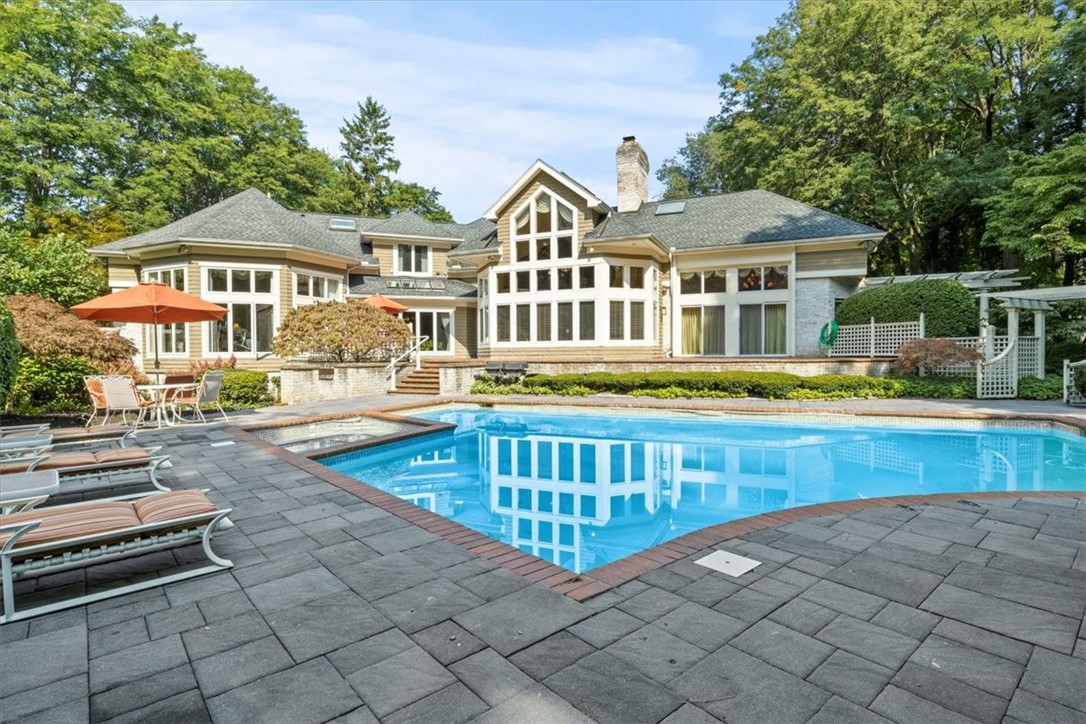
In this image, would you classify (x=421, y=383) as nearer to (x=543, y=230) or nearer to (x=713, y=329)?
(x=543, y=230)

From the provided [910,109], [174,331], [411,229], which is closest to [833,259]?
[910,109]

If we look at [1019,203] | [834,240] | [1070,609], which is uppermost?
[1019,203]

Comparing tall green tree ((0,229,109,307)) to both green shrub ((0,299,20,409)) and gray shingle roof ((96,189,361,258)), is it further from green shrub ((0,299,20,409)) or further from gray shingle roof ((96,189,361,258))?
green shrub ((0,299,20,409))

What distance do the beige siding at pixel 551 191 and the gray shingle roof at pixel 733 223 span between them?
0.46 metres

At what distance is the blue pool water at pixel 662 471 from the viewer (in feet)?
18.9

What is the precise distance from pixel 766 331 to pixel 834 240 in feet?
11.8

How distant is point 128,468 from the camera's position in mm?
5199

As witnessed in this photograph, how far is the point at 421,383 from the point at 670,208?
1256 centimetres

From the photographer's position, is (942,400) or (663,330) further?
(663,330)

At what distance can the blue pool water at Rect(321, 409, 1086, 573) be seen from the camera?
5.75 m

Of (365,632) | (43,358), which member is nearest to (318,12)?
(43,358)

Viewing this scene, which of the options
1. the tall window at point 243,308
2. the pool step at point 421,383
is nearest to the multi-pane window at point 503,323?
the pool step at point 421,383

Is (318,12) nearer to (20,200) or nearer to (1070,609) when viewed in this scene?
(1070,609)

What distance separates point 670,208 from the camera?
21.8m
